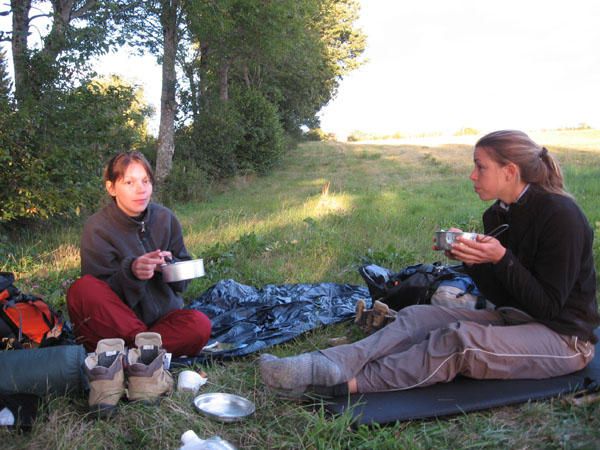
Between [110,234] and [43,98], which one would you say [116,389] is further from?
[43,98]

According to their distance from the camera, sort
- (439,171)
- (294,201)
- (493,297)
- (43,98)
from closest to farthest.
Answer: (493,297), (43,98), (294,201), (439,171)

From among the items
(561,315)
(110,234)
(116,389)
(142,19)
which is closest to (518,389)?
(561,315)

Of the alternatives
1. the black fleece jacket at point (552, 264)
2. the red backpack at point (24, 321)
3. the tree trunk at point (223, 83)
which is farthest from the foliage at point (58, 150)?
the tree trunk at point (223, 83)

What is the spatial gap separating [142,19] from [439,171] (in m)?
9.70

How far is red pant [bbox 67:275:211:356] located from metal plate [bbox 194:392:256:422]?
602mm

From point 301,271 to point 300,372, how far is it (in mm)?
2695

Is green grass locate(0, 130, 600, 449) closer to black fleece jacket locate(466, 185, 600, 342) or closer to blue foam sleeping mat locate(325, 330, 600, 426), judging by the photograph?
blue foam sleeping mat locate(325, 330, 600, 426)

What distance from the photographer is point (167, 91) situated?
12570mm

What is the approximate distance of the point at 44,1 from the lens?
24.0 ft

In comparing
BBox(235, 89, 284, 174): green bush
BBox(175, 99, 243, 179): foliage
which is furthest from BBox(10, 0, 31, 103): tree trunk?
BBox(235, 89, 284, 174): green bush

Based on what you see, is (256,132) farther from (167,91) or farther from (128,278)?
(128,278)

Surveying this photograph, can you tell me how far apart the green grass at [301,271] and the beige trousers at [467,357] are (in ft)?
0.69

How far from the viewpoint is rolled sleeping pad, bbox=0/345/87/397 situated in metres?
2.47

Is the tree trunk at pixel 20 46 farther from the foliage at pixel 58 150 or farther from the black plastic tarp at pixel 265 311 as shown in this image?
the black plastic tarp at pixel 265 311
